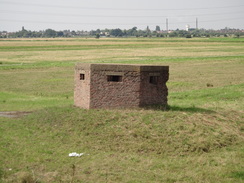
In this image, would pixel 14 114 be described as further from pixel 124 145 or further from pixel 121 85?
pixel 124 145

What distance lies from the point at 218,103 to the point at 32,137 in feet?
34.9

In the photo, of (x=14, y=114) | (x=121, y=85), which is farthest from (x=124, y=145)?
(x=14, y=114)

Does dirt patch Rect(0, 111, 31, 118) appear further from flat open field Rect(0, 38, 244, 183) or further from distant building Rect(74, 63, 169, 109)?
distant building Rect(74, 63, 169, 109)

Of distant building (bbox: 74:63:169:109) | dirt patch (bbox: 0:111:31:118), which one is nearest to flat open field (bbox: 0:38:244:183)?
distant building (bbox: 74:63:169:109)

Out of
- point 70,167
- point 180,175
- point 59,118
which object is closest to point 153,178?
point 180,175

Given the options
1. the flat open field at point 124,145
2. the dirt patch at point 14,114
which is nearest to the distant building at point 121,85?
the flat open field at point 124,145

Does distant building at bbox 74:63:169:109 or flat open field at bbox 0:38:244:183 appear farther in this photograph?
distant building at bbox 74:63:169:109

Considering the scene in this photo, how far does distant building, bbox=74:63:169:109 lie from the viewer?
17094 millimetres

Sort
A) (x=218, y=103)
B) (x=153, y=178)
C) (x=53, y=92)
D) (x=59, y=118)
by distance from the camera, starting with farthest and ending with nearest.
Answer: (x=53, y=92) < (x=218, y=103) < (x=59, y=118) < (x=153, y=178)

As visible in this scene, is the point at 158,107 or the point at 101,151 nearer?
the point at 101,151

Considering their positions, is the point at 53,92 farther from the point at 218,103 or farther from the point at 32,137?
the point at 32,137

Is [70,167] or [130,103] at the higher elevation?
[130,103]

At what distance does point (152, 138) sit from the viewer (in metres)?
14.8

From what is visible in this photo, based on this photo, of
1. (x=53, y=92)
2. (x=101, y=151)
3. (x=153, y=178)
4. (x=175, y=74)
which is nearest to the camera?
(x=153, y=178)
